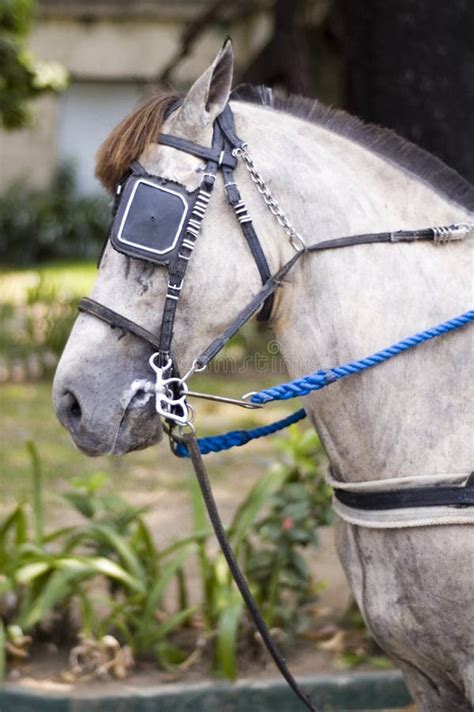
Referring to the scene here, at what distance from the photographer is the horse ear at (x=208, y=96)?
2396mm

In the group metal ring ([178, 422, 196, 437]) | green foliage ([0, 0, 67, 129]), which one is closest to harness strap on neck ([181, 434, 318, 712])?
metal ring ([178, 422, 196, 437])

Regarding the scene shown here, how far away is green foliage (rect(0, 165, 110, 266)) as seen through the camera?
56.6 ft

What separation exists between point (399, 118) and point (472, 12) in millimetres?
571

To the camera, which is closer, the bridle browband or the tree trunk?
the bridle browband

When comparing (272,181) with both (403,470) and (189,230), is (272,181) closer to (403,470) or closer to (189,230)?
(189,230)

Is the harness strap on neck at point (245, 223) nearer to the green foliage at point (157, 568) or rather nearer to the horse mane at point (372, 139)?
the horse mane at point (372, 139)

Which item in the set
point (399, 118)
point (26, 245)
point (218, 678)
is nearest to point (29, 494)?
point (218, 678)

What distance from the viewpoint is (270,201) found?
8.05ft

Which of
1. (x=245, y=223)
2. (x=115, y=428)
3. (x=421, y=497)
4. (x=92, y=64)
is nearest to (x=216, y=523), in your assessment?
(x=115, y=428)

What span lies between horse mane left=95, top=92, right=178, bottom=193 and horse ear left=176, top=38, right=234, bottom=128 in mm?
65

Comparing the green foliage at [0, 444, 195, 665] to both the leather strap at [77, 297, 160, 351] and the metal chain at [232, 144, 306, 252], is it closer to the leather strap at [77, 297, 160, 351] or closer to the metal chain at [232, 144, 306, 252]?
the leather strap at [77, 297, 160, 351]

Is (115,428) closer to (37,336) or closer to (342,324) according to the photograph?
(342,324)

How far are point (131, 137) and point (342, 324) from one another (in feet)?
2.21

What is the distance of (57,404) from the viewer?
246 cm
